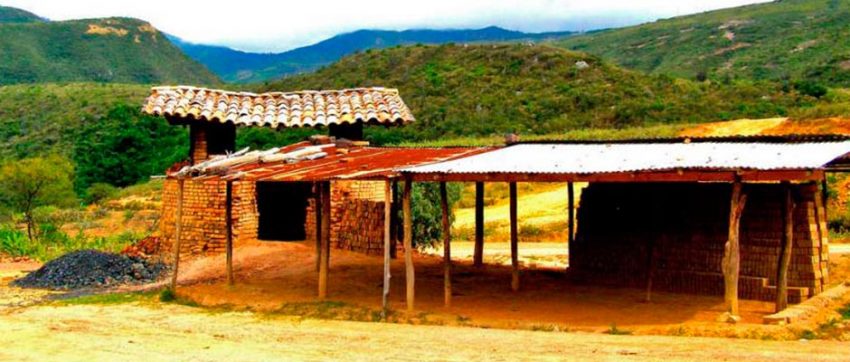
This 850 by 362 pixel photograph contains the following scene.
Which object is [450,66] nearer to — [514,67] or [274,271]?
[514,67]

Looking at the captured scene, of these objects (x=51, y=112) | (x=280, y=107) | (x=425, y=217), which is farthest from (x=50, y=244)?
(x=51, y=112)

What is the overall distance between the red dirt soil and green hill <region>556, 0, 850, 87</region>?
107 feet

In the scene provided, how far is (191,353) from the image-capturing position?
31.8 feet

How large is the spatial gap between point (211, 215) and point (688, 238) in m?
8.56

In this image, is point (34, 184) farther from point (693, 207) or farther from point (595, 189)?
point (693, 207)

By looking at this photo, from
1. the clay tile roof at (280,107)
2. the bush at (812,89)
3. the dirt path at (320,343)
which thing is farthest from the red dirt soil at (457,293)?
the bush at (812,89)

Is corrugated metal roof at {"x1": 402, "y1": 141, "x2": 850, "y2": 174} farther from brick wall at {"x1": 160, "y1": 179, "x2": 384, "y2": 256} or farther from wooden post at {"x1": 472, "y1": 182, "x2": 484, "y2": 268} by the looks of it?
brick wall at {"x1": 160, "y1": 179, "x2": 384, "y2": 256}

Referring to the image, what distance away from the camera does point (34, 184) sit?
27.8 meters

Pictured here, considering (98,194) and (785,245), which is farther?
(98,194)

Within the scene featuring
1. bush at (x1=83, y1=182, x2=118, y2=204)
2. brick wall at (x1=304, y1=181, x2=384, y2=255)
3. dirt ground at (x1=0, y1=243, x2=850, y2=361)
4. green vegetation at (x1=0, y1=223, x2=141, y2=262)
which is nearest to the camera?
dirt ground at (x1=0, y1=243, x2=850, y2=361)

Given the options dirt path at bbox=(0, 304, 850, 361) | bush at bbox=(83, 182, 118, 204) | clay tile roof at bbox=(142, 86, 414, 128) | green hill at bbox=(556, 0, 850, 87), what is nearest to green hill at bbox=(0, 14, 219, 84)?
green hill at bbox=(556, 0, 850, 87)

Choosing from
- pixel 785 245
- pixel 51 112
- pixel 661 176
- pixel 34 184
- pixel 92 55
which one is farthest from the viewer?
pixel 92 55

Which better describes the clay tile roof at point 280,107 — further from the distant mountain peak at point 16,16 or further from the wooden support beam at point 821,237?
the distant mountain peak at point 16,16

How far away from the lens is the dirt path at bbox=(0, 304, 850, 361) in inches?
357
